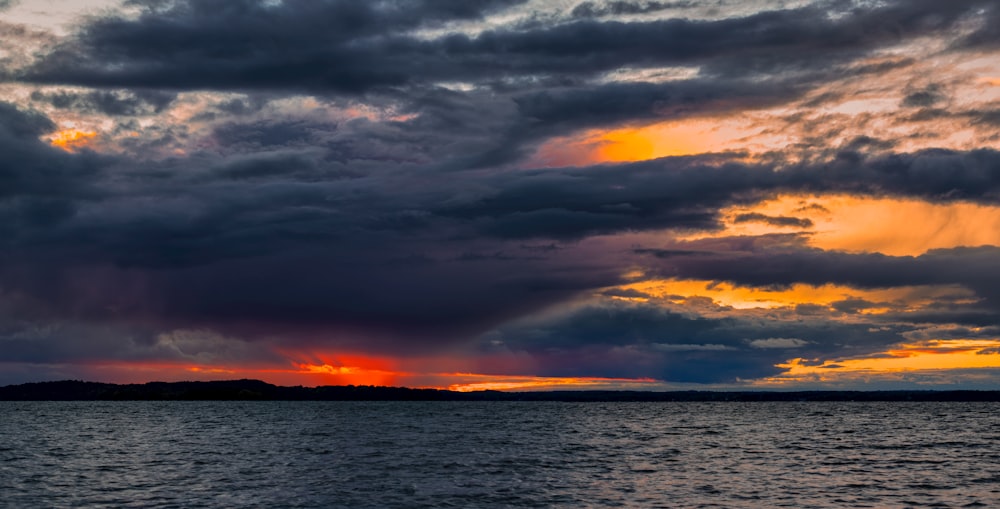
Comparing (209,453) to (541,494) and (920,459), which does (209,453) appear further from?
(920,459)

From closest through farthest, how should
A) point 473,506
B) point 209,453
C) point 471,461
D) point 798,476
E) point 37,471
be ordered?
point 473,506 → point 798,476 → point 37,471 → point 471,461 → point 209,453

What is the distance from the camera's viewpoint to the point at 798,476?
6950 cm

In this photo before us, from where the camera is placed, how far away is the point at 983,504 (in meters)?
54.7

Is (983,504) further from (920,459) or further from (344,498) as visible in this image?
(344,498)

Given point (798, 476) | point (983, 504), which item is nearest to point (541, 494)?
point (798, 476)

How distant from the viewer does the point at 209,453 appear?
96.5m

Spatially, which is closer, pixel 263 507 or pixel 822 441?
pixel 263 507

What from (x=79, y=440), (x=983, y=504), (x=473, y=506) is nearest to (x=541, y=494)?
(x=473, y=506)

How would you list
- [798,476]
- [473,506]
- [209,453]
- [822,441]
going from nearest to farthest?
1. [473,506]
2. [798,476]
3. [209,453]
4. [822,441]

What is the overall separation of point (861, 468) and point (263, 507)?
168 feet

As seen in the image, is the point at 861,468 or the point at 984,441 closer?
the point at 861,468

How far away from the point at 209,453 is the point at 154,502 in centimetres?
4266

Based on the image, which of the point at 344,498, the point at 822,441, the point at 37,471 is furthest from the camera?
the point at 822,441

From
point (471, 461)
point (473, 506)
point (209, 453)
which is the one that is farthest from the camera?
point (209, 453)
